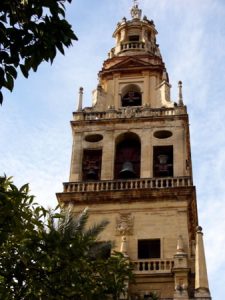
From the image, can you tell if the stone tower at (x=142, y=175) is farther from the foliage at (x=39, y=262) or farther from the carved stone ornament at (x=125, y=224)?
the foliage at (x=39, y=262)

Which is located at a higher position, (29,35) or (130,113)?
(130,113)

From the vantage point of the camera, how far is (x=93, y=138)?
3159 centimetres

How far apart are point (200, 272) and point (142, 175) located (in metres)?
6.33

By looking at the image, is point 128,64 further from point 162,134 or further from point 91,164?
point 91,164

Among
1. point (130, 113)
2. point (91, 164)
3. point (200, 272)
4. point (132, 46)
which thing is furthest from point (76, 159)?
point (132, 46)

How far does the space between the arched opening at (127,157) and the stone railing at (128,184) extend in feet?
3.81

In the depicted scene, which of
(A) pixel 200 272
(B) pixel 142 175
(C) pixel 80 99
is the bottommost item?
(A) pixel 200 272

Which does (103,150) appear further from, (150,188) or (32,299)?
(32,299)

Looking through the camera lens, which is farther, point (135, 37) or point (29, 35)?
point (135, 37)

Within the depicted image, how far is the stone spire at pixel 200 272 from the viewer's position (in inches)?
922

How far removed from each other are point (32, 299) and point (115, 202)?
15.4 m

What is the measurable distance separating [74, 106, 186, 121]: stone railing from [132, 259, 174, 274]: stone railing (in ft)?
27.6

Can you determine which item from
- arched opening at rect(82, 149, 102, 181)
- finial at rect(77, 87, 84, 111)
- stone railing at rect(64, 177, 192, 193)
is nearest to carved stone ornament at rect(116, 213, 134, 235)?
stone railing at rect(64, 177, 192, 193)

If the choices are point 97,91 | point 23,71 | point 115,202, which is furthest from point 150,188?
point 23,71
